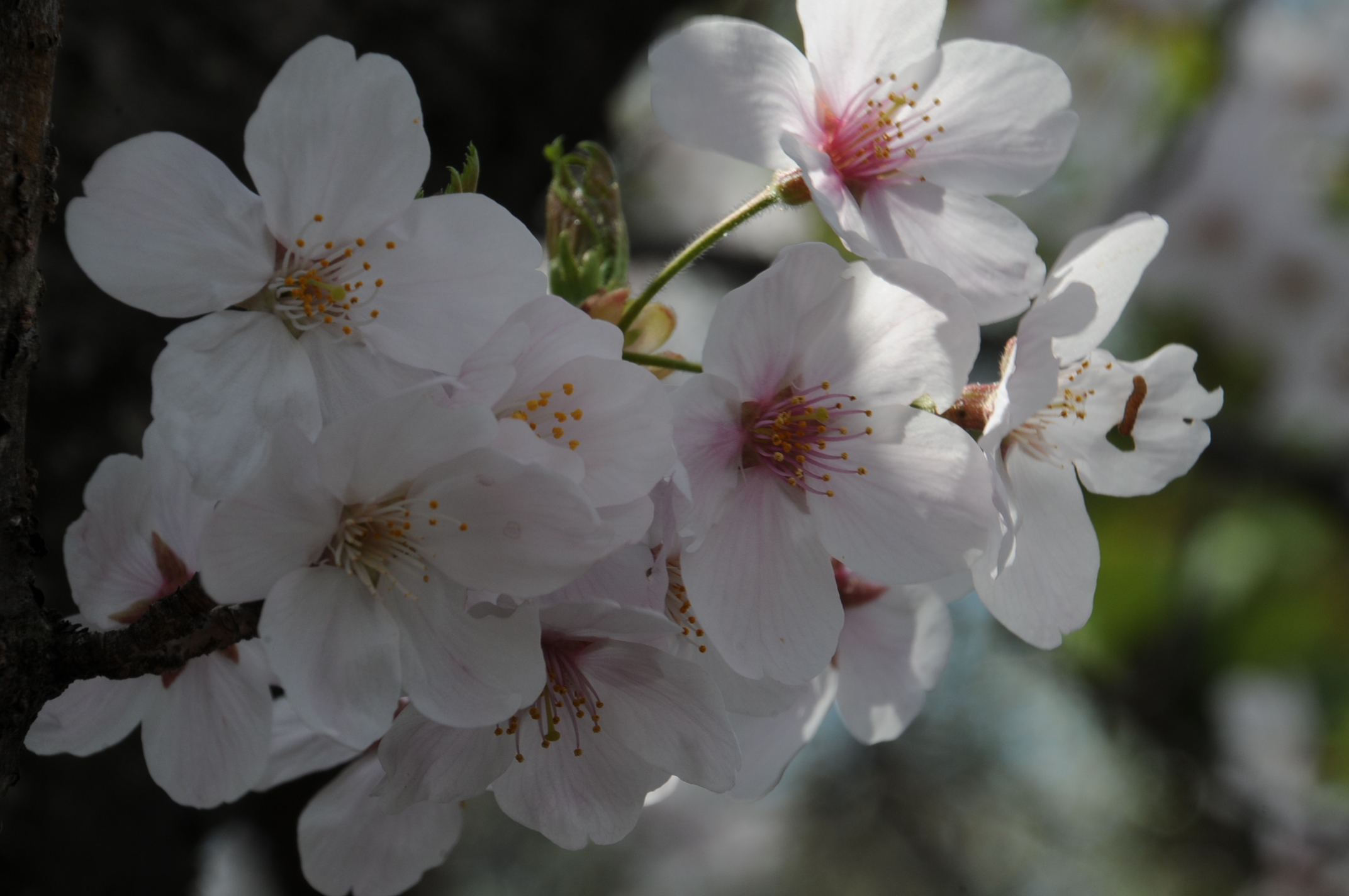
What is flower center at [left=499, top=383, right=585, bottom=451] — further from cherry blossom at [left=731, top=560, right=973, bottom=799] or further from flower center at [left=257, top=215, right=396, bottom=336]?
cherry blossom at [left=731, top=560, right=973, bottom=799]

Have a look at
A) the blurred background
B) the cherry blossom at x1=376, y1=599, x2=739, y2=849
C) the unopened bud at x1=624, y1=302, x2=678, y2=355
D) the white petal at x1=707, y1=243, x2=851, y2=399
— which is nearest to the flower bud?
the unopened bud at x1=624, y1=302, x2=678, y2=355

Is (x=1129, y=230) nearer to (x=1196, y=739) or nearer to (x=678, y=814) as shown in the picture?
(x=1196, y=739)

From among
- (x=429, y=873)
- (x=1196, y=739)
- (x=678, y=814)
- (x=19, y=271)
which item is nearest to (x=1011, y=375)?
(x=19, y=271)

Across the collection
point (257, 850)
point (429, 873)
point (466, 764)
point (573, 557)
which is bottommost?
point (429, 873)

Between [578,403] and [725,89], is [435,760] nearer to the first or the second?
[578,403]

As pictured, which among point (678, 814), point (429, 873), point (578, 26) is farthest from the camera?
point (678, 814)

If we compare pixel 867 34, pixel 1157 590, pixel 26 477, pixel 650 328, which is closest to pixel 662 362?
pixel 650 328
